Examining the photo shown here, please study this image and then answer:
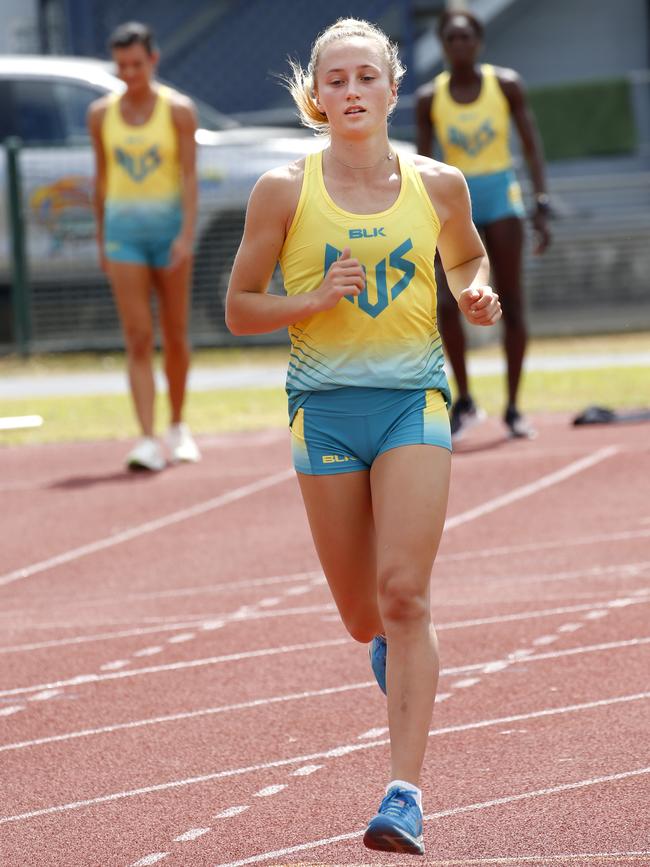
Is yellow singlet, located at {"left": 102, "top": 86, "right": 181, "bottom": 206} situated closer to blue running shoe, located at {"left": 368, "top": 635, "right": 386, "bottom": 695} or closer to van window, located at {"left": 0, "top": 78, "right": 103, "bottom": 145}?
blue running shoe, located at {"left": 368, "top": 635, "right": 386, "bottom": 695}

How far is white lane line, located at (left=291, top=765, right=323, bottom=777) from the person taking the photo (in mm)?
4871

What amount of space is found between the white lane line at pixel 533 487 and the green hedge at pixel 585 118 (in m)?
16.5

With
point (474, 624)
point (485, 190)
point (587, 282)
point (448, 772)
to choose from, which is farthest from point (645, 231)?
point (448, 772)

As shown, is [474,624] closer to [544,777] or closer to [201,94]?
[544,777]

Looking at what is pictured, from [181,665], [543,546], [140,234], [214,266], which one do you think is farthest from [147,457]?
[214,266]

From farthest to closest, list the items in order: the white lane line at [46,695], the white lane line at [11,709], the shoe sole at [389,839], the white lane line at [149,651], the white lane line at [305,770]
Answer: the white lane line at [149,651], the white lane line at [46,695], the white lane line at [11,709], the white lane line at [305,770], the shoe sole at [389,839]

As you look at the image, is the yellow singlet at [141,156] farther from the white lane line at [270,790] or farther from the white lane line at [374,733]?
the white lane line at [270,790]

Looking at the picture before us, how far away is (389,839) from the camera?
398cm

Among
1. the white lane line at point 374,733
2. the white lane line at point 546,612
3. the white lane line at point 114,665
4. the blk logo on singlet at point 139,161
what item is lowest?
the white lane line at point 546,612

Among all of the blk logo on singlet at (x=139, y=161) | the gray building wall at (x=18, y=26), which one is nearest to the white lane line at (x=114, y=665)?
the blk logo on singlet at (x=139, y=161)

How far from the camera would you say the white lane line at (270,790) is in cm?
470

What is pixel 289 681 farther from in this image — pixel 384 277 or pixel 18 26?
pixel 18 26

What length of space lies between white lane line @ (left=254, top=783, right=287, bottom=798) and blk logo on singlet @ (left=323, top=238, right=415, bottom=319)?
1318mm

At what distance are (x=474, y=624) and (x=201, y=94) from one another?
18502 millimetres
